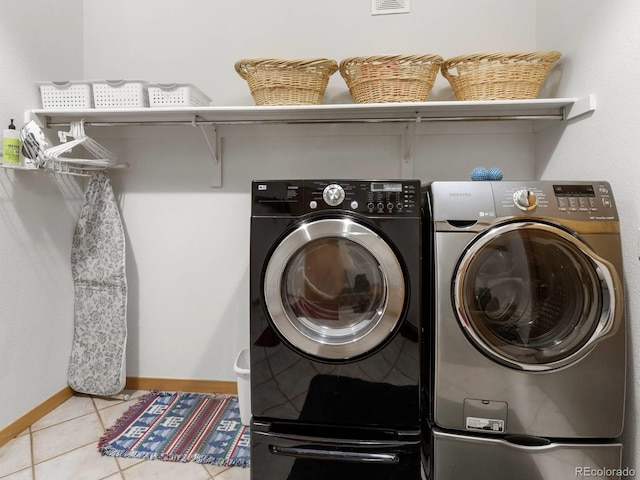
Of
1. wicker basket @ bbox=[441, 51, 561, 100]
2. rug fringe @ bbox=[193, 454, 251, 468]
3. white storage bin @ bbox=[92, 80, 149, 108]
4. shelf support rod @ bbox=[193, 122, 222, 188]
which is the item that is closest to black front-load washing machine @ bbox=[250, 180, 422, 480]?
rug fringe @ bbox=[193, 454, 251, 468]

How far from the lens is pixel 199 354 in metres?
2.11

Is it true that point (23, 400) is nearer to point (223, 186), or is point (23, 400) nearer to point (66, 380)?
point (66, 380)

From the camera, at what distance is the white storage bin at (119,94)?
1.75m

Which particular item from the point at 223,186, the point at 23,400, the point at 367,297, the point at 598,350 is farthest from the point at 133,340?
the point at 598,350

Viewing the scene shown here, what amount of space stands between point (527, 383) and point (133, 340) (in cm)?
208

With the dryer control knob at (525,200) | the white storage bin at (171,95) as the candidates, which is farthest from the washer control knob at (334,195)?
the white storage bin at (171,95)


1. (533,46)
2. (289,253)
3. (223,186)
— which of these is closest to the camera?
(289,253)

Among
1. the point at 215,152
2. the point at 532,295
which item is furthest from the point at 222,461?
the point at 215,152

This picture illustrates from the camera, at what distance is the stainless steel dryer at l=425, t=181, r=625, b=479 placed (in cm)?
119

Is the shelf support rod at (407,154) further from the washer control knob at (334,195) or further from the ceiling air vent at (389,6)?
the washer control knob at (334,195)

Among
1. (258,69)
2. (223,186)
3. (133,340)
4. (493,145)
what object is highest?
(258,69)

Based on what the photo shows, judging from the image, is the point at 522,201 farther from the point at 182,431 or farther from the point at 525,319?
the point at 182,431

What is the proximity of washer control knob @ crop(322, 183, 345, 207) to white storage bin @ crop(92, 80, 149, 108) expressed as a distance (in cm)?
114

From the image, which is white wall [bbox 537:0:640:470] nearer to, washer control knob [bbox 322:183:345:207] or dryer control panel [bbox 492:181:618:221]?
dryer control panel [bbox 492:181:618:221]
